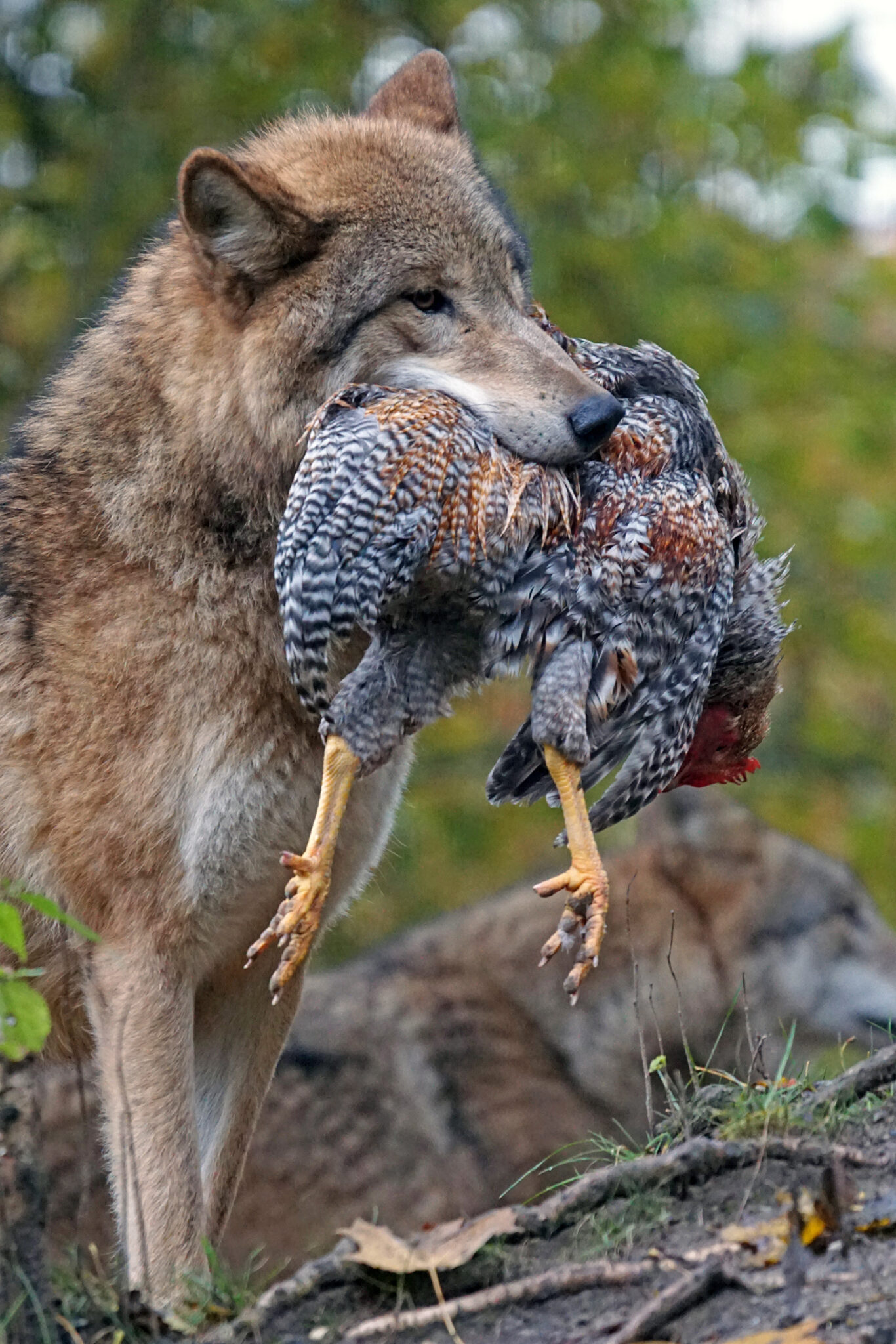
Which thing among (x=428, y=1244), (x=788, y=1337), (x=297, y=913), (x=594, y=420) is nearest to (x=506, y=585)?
(x=594, y=420)

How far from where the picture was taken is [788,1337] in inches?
88.0

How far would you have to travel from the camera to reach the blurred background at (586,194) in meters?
8.91

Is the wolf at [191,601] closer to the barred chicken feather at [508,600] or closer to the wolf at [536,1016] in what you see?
the barred chicken feather at [508,600]

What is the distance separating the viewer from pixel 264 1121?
622 cm

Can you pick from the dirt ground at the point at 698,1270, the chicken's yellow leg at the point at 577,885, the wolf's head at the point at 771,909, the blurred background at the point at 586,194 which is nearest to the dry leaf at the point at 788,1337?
the dirt ground at the point at 698,1270

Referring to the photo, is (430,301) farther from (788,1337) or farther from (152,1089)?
(788,1337)

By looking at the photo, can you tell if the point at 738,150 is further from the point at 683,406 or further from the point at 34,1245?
the point at 34,1245

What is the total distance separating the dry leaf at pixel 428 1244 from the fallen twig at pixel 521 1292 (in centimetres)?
7

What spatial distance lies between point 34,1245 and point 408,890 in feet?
26.2

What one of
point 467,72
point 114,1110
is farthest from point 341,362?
point 467,72

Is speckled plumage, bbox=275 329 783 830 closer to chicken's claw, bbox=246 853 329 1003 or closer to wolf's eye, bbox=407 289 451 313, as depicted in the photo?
chicken's claw, bbox=246 853 329 1003

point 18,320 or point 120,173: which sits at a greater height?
point 120,173

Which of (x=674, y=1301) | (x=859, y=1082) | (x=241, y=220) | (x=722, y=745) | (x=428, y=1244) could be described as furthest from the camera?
(x=722, y=745)

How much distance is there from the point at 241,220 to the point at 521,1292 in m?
2.47
